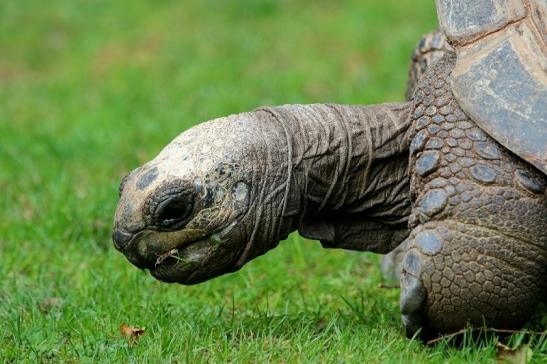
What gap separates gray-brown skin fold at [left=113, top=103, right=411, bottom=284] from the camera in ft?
13.5

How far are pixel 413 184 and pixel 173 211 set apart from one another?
920mm

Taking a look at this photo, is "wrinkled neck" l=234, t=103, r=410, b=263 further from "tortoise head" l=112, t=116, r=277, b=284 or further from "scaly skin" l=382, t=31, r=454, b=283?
"scaly skin" l=382, t=31, r=454, b=283

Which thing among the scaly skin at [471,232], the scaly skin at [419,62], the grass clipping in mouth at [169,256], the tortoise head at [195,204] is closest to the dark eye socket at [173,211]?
the tortoise head at [195,204]

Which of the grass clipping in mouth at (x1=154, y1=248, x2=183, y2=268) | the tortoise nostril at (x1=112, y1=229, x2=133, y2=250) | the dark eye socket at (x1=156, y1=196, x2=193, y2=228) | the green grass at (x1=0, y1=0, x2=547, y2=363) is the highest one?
the dark eye socket at (x1=156, y1=196, x2=193, y2=228)

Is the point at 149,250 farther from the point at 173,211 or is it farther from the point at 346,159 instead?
the point at 346,159

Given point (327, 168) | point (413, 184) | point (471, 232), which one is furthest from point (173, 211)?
point (471, 232)

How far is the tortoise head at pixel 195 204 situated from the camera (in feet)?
13.4

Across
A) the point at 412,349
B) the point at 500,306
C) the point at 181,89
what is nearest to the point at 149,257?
the point at 412,349

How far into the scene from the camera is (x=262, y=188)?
4195 mm

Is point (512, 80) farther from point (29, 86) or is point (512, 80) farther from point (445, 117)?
point (29, 86)

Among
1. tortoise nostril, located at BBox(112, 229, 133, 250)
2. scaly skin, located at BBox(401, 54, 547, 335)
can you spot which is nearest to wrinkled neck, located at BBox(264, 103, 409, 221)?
scaly skin, located at BBox(401, 54, 547, 335)

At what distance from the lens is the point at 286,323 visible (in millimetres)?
4441

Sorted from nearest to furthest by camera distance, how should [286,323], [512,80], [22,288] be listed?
[512,80], [286,323], [22,288]

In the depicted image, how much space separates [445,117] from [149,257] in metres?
1.26
